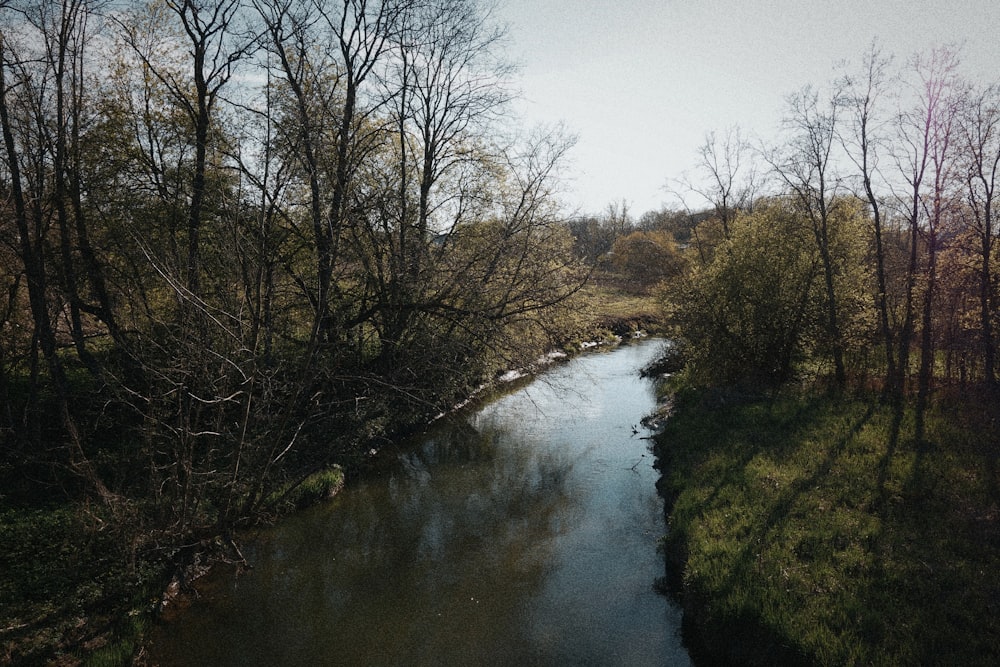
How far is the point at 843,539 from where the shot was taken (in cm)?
842

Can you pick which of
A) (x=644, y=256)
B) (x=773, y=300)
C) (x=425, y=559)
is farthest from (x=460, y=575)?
(x=644, y=256)

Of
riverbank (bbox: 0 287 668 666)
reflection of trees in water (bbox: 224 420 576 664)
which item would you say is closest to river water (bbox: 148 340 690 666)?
reflection of trees in water (bbox: 224 420 576 664)

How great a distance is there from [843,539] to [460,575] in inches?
239

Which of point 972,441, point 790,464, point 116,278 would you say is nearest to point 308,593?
point 116,278

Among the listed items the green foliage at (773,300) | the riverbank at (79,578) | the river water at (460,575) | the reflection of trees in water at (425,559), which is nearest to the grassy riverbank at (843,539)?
the river water at (460,575)

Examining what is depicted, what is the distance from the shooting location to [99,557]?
28.2ft

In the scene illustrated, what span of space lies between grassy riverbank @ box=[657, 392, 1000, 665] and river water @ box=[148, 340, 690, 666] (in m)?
0.98

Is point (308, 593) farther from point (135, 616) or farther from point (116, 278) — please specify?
point (116, 278)

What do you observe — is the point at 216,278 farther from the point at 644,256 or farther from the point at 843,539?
the point at 644,256

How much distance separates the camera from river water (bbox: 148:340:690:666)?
25.1 feet

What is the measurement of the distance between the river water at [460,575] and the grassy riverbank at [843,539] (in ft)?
3.21

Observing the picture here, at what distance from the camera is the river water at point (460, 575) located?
766 cm

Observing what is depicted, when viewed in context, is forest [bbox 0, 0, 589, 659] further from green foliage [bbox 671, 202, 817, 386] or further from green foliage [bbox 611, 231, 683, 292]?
green foliage [bbox 611, 231, 683, 292]

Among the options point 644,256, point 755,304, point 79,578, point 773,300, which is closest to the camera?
point 79,578
